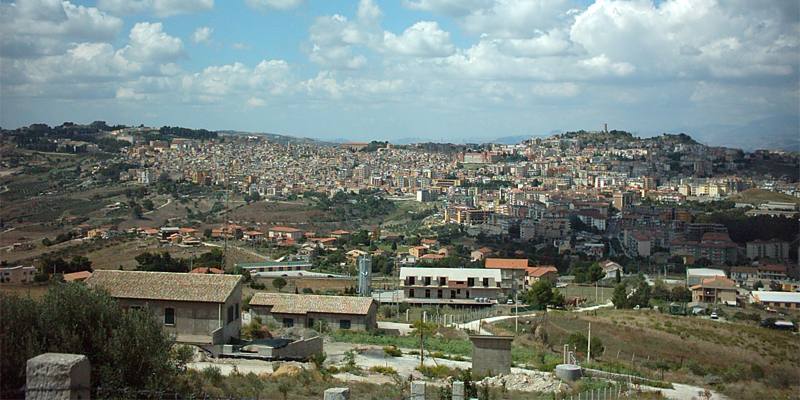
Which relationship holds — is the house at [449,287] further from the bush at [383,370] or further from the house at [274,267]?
the bush at [383,370]

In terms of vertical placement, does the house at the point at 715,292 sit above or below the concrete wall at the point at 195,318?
below

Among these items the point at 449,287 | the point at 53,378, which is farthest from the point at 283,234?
the point at 53,378

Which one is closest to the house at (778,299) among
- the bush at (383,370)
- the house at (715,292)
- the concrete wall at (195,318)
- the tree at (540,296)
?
the house at (715,292)

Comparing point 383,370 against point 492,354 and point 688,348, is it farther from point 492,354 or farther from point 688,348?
point 688,348

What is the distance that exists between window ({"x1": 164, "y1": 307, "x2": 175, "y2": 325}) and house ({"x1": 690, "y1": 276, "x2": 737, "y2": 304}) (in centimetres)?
3112

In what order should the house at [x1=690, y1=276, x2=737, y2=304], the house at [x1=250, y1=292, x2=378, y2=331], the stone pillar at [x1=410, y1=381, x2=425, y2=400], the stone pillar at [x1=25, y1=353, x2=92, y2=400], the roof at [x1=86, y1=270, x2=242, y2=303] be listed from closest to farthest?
the stone pillar at [x1=25, y1=353, x2=92, y2=400], the stone pillar at [x1=410, y1=381, x2=425, y2=400], the roof at [x1=86, y1=270, x2=242, y2=303], the house at [x1=250, y1=292, x2=378, y2=331], the house at [x1=690, y1=276, x2=737, y2=304]

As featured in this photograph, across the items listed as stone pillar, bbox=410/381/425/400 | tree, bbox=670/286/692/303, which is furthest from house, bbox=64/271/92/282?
tree, bbox=670/286/692/303

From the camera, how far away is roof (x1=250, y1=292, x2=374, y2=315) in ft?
71.6

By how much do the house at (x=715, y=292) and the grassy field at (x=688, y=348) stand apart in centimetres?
1169

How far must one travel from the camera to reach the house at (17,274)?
31859mm

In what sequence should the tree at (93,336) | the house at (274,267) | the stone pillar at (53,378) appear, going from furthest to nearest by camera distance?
1. the house at (274,267)
2. the tree at (93,336)
3. the stone pillar at (53,378)

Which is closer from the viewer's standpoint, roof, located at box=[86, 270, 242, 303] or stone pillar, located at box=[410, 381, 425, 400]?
stone pillar, located at box=[410, 381, 425, 400]

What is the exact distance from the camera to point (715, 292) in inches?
1607

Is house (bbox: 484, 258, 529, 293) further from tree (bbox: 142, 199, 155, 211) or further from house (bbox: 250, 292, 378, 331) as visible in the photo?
tree (bbox: 142, 199, 155, 211)
